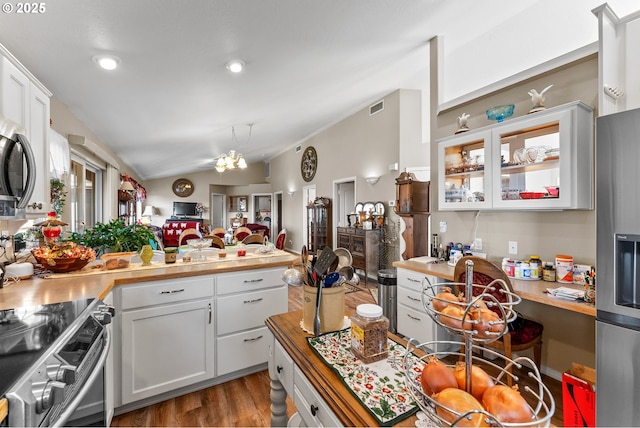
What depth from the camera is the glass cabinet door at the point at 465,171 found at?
2594 millimetres

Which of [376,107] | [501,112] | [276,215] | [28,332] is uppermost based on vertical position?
[376,107]

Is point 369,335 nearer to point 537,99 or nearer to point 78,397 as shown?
point 78,397

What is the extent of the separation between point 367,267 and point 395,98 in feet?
9.82

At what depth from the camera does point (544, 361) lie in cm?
241

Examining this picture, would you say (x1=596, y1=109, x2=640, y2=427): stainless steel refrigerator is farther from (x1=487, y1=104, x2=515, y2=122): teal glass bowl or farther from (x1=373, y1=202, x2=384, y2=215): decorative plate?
(x1=373, y1=202, x2=384, y2=215): decorative plate

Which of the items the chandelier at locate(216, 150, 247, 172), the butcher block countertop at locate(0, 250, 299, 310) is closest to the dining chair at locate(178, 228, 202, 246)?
the chandelier at locate(216, 150, 247, 172)

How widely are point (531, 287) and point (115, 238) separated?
139 inches

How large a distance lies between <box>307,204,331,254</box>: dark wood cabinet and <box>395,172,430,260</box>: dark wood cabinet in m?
2.89

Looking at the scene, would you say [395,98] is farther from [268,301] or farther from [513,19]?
[268,301]

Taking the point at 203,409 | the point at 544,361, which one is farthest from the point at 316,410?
the point at 544,361

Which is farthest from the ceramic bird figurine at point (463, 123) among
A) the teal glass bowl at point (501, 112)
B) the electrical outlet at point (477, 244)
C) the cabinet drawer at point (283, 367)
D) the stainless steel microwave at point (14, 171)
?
the stainless steel microwave at point (14, 171)

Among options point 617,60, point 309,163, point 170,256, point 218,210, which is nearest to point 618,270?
point 617,60

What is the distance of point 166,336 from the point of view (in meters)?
2.02

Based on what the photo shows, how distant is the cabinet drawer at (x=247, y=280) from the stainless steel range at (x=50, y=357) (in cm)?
86
